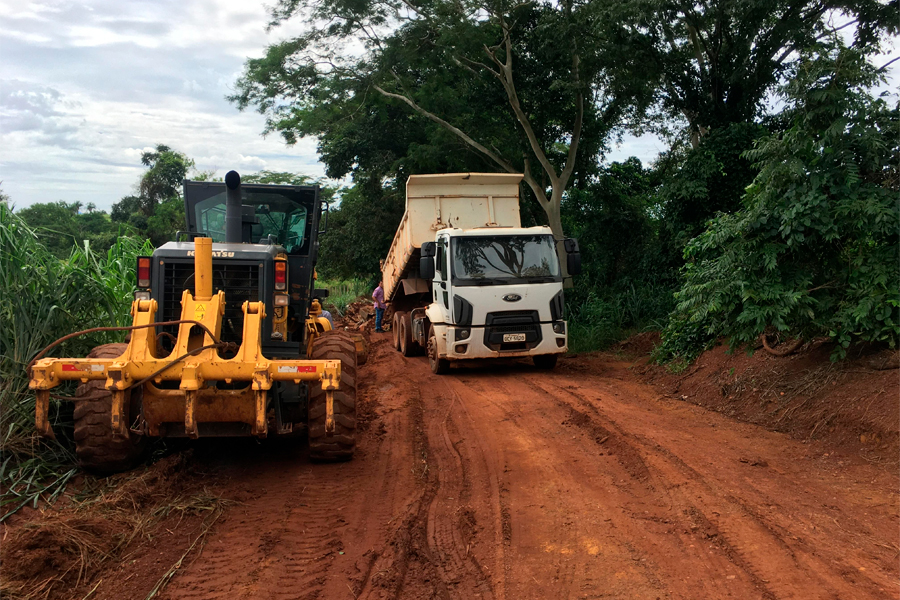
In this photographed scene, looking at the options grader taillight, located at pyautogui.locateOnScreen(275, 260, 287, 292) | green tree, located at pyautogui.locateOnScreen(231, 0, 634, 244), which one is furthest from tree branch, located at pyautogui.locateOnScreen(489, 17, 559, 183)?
grader taillight, located at pyautogui.locateOnScreen(275, 260, 287, 292)

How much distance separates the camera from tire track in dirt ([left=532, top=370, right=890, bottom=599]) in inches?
151

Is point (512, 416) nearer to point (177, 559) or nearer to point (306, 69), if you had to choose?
point (177, 559)

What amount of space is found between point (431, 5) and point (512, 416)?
1179cm

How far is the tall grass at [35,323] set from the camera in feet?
18.4

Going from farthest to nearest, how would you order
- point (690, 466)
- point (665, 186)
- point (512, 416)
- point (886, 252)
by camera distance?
point (665, 186), point (512, 416), point (886, 252), point (690, 466)

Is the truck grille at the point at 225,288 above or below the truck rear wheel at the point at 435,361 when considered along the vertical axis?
above

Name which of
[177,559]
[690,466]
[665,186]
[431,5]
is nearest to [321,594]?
[177,559]

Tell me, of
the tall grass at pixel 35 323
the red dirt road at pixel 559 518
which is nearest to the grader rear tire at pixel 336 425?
the red dirt road at pixel 559 518

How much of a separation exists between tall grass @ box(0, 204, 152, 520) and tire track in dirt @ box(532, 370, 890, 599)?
4.88m

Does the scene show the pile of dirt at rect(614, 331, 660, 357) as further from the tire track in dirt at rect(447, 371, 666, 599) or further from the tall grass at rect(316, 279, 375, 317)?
the tall grass at rect(316, 279, 375, 317)

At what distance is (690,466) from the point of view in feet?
19.6

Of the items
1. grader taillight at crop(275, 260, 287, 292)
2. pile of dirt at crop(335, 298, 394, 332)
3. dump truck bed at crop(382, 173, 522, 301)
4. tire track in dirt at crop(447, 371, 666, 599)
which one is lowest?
tire track in dirt at crop(447, 371, 666, 599)

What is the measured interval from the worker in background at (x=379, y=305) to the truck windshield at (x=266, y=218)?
395 inches

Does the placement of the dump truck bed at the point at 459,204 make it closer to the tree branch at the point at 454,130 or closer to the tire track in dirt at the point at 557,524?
the tree branch at the point at 454,130
